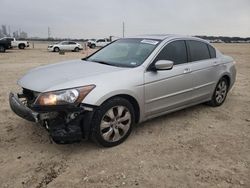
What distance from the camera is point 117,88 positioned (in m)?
3.91

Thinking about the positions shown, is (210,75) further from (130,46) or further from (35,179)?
(35,179)

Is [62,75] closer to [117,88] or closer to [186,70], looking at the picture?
[117,88]

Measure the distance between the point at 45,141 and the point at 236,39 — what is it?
346ft

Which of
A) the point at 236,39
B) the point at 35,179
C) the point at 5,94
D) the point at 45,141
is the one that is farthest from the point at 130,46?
the point at 236,39

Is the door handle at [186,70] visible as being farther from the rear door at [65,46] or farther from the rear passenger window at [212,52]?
the rear door at [65,46]

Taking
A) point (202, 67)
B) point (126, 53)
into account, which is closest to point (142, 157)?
point (126, 53)

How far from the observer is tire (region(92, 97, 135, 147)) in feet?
12.5

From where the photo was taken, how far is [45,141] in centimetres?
423

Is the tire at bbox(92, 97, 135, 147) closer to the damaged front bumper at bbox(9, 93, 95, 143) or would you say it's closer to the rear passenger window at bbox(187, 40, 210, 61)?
the damaged front bumper at bbox(9, 93, 95, 143)

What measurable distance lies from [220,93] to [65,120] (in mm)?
3750

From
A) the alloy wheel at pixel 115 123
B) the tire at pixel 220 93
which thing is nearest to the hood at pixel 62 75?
the alloy wheel at pixel 115 123

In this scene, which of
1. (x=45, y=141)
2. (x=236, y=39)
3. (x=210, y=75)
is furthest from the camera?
(x=236, y=39)

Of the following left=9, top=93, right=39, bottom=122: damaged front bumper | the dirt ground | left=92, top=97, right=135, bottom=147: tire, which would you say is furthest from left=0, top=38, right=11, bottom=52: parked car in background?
left=92, top=97, right=135, bottom=147: tire

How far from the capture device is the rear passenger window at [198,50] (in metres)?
5.39
